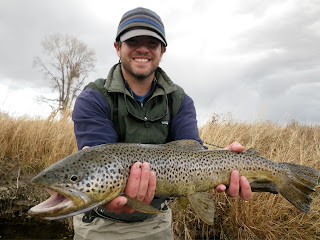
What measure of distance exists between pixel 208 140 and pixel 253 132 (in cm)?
215

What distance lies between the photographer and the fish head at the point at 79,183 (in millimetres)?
1832

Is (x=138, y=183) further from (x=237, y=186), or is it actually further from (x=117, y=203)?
(x=237, y=186)

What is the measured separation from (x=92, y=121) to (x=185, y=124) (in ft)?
3.49

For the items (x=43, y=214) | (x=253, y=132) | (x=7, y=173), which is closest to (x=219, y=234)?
(x=43, y=214)

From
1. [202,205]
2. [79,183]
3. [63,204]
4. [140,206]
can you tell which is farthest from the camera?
[202,205]

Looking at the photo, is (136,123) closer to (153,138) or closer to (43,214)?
(153,138)

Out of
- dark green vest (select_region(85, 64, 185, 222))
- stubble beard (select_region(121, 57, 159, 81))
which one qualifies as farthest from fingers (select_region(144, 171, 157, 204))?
stubble beard (select_region(121, 57, 159, 81))

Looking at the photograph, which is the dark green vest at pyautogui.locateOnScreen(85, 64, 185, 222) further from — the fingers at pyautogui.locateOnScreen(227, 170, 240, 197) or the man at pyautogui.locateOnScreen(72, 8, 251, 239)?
the fingers at pyautogui.locateOnScreen(227, 170, 240, 197)

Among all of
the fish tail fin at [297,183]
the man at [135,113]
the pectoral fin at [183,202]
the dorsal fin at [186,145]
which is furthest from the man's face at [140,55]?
the fish tail fin at [297,183]

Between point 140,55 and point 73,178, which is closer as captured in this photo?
point 73,178

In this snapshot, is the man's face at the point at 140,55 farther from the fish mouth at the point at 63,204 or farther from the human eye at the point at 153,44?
the fish mouth at the point at 63,204

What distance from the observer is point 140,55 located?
10.0 ft

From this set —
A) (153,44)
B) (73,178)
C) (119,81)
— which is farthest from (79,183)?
(153,44)

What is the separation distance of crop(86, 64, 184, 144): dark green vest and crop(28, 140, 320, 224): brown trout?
0.43m
